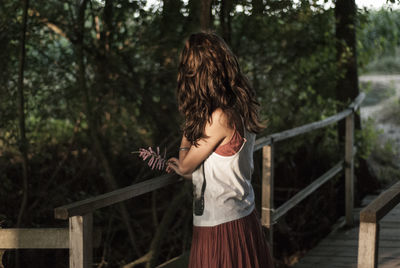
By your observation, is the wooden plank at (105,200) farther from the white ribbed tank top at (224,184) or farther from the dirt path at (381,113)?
the dirt path at (381,113)

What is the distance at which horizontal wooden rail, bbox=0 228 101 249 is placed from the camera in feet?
7.14

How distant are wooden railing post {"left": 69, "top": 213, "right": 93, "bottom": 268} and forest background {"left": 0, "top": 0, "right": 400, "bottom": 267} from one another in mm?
3208

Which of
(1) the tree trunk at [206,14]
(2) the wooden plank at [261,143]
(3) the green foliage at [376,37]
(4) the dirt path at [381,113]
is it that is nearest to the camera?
(2) the wooden plank at [261,143]

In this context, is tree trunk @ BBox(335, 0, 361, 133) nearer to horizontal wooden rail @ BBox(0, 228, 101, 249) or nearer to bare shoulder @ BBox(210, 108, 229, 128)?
bare shoulder @ BBox(210, 108, 229, 128)

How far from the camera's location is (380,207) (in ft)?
6.88

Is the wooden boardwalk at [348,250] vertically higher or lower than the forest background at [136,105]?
lower

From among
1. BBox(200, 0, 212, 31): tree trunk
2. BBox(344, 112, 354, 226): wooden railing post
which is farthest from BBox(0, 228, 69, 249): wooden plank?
BBox(344, 112, 354, 226): wooden railing post

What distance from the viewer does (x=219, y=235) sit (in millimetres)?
2502

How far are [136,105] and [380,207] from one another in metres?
4.81

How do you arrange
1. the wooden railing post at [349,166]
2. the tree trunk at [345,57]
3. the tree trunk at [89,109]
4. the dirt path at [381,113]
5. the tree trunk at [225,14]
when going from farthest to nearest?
the dirt path at [381,113]
the tree trunk at [345,57]
the tree trunk at [89,109]
the wooden railing post at [349,166]
the tree trunk at [225,14]

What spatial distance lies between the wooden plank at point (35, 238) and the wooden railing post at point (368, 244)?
3.31 ft

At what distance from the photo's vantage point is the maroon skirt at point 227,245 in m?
2.51

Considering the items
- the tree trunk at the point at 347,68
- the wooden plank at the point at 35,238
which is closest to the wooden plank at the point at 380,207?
the wooden plank at the point at 35,238

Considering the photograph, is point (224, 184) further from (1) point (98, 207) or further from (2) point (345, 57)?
(2) point (345, 57)
